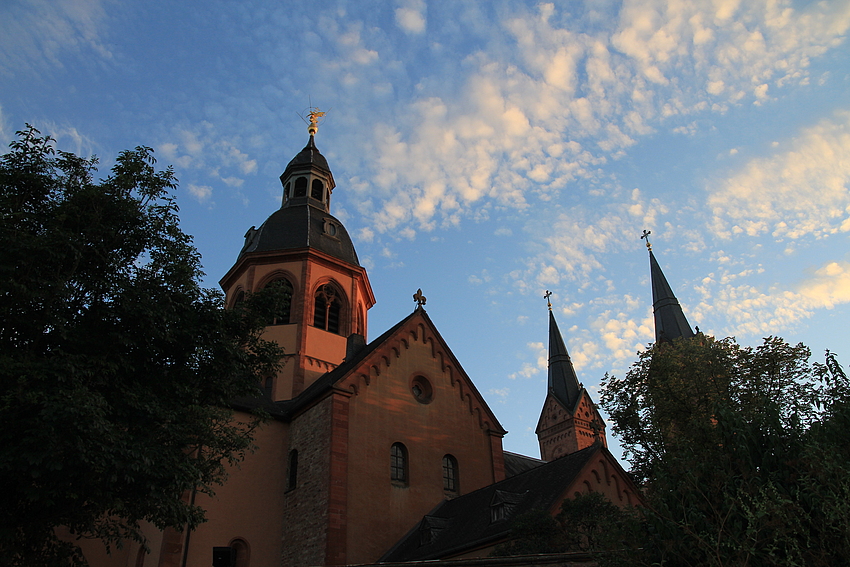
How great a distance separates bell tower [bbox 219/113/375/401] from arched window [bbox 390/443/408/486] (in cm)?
572

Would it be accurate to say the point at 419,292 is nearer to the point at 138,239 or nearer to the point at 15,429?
the point at 138,239

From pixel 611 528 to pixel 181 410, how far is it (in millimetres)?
8146

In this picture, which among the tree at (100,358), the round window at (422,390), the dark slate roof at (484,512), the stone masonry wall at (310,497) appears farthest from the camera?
the round window at (422,390)

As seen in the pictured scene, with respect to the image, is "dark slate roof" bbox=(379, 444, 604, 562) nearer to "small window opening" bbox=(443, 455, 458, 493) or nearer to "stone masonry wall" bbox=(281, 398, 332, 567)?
"small window opening" bbox=(443, 455, 458, 493)

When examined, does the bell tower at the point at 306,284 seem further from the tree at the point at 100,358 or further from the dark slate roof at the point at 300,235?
the tree at the point at 100,358

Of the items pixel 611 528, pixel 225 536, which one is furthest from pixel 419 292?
pixel 611 528

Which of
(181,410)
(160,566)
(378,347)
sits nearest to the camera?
(181,410)

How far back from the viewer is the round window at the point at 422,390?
74.9ft

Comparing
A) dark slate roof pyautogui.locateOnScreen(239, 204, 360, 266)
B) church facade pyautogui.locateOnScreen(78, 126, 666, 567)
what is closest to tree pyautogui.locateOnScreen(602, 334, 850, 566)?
church facade pyautogui.locateOnScreen(78, 126, 666, 567)

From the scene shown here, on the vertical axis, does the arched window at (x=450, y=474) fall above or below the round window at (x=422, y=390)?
below

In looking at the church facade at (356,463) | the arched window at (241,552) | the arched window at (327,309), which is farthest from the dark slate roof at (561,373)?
the arched window at (241,552)

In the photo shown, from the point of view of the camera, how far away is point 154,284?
1251 cm

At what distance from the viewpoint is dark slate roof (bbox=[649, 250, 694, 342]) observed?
41031 mm

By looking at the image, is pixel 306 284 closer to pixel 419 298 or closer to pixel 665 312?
pixel 419 298
